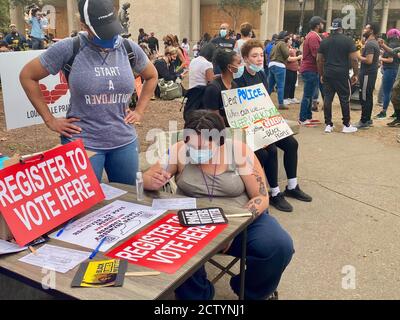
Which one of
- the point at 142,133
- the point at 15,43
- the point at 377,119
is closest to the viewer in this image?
the point at 142,133

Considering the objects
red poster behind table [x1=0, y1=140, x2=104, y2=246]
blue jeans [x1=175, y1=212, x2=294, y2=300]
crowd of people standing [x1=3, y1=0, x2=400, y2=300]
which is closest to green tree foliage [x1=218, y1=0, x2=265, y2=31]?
crowd of people standing [x1=3, y1=0, x2=400, y2=300]

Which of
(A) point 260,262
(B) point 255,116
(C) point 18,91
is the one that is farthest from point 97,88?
(C) point 18,91

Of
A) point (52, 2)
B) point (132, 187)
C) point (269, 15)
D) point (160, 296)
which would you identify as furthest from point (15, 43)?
point (52, 2)

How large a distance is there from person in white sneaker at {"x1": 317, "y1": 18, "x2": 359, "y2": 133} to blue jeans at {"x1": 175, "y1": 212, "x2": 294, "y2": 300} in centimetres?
548

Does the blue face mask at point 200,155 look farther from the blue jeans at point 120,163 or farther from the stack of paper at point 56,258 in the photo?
the stack of paper at point 56,258

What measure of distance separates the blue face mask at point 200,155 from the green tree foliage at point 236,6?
3353 centimetres

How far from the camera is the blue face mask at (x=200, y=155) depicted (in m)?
2.61

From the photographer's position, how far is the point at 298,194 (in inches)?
183

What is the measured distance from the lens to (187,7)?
36188 mm

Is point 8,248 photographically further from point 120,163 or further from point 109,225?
point 120,163

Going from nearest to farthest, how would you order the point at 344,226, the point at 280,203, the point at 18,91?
the point at 344,226
the point at 280,203
the point at 18,91

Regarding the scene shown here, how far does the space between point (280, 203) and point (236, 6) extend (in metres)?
33.6

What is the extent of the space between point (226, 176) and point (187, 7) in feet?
118

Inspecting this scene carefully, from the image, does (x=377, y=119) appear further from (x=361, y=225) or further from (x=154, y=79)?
(x=154, y=79)
